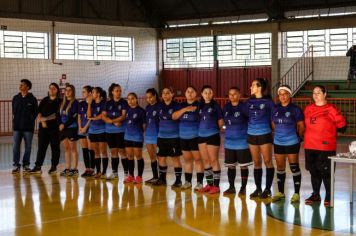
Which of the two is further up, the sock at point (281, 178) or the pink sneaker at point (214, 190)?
the sock at point (281, 178)

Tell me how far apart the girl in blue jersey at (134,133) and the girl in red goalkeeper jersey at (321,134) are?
3483mm

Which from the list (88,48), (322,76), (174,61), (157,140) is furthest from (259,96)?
(174,61)

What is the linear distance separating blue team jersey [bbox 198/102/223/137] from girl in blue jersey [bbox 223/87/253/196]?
192mm

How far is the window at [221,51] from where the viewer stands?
92.7 ft

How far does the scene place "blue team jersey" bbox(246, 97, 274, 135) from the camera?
10094 millimetres

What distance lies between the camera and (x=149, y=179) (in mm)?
12398

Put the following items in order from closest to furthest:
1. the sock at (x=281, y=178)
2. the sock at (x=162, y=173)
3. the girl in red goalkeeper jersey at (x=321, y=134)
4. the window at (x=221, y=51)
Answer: the girl in red goalkeeper jersey at (x=321, y=134)
the sock at (x=281, y=178)
the sock at (x=162, y=173)
the window at (x=221, y=51)

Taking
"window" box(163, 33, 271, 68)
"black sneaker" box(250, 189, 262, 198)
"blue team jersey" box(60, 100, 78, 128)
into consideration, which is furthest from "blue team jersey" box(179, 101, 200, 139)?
"window" box(163, 33, 271, 68)

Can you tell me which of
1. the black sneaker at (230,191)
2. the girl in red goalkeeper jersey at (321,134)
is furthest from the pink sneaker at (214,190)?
the girl in red goalkeeper jersey at (321,134)

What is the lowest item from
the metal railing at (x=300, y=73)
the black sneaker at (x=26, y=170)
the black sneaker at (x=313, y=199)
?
the black sneaker at (x=313, y=199)

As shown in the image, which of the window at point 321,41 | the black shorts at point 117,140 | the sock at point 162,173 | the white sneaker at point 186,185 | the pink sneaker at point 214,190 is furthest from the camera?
the window at point 321,41

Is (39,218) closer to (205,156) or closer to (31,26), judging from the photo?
(205,156)

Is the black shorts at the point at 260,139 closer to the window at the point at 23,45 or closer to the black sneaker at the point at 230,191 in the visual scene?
the black sneaker at the point at 230,191

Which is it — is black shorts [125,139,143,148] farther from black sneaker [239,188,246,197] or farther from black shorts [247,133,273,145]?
black shorts [247,133,273,145]
